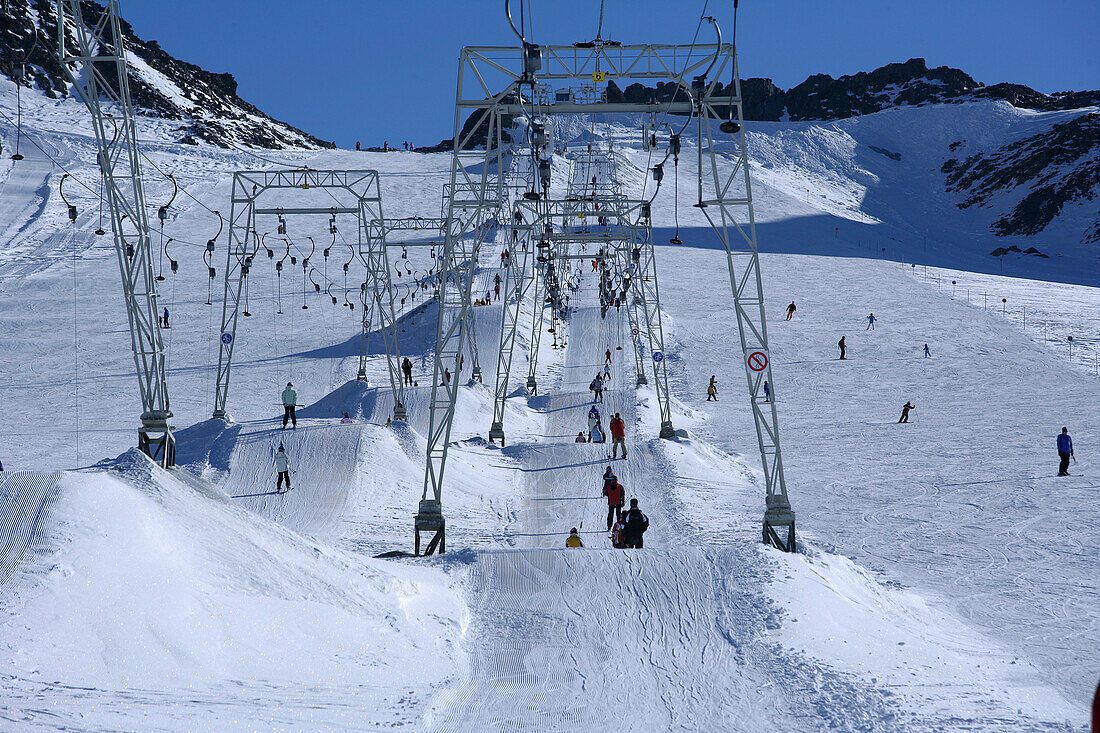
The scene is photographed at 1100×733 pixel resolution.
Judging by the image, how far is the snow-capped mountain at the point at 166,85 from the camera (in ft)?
307

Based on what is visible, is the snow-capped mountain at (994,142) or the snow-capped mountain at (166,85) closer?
the snow-capped mountain at (166,85)

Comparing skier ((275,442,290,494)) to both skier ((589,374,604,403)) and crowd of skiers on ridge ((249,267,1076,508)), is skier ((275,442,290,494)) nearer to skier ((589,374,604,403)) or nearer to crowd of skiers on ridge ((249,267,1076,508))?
crowd of skiers on ridge ((249,267,1076,508))

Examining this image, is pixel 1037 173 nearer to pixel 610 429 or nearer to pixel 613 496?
pixel 610 429

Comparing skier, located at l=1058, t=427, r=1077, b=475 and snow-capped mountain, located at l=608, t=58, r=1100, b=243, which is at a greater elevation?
snow-capped mountain, located at l=608, t=58, r=1100, b=243

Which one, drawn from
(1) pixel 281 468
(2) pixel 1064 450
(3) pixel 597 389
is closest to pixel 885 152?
(3) pixel 597 389

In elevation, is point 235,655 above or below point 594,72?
below

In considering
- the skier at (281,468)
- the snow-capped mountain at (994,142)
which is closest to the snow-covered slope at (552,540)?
the skier at (281,468)

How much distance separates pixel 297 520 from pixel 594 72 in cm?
1105

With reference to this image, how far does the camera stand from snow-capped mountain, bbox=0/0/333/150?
93.7m

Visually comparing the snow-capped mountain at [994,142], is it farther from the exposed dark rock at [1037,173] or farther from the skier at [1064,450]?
the skier at [1064,450]

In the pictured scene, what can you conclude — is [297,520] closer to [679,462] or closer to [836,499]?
[679,462]

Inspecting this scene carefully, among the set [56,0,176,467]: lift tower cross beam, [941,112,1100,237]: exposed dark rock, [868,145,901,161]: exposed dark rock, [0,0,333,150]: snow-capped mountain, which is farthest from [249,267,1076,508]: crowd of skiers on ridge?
[868,145,901,161]: exposed dark rock

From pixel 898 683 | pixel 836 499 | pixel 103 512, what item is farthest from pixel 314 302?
pixel 898 683

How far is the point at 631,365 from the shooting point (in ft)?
136
